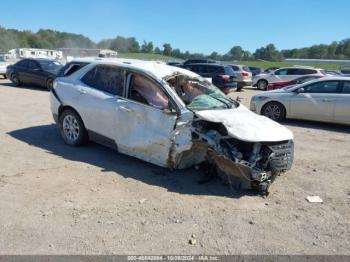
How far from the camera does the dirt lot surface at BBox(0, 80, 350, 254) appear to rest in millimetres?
3850

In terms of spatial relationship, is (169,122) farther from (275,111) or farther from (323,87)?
(323,87)

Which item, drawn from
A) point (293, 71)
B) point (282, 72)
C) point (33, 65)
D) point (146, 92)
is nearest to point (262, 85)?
point (282, 72)

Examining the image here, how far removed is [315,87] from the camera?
11023mm

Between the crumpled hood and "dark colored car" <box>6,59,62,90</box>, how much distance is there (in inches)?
524

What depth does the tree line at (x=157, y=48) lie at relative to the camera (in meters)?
98.7

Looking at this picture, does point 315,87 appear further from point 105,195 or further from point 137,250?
point 137,250

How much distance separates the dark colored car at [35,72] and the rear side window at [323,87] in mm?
11310

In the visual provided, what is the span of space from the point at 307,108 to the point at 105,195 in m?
7.76

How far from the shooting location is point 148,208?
464 cm

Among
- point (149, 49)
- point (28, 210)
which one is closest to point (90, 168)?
point (28, 210)

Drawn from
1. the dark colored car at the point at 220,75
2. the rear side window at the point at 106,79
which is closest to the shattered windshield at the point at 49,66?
the dark colored car at the point at 220,75

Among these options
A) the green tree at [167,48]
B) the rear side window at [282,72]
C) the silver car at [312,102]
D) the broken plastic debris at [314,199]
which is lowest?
the broken plastic debris at [314,199]

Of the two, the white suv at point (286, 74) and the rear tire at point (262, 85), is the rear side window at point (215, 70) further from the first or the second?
the rear tire at point (262, 85)

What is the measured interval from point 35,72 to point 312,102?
12972mm
